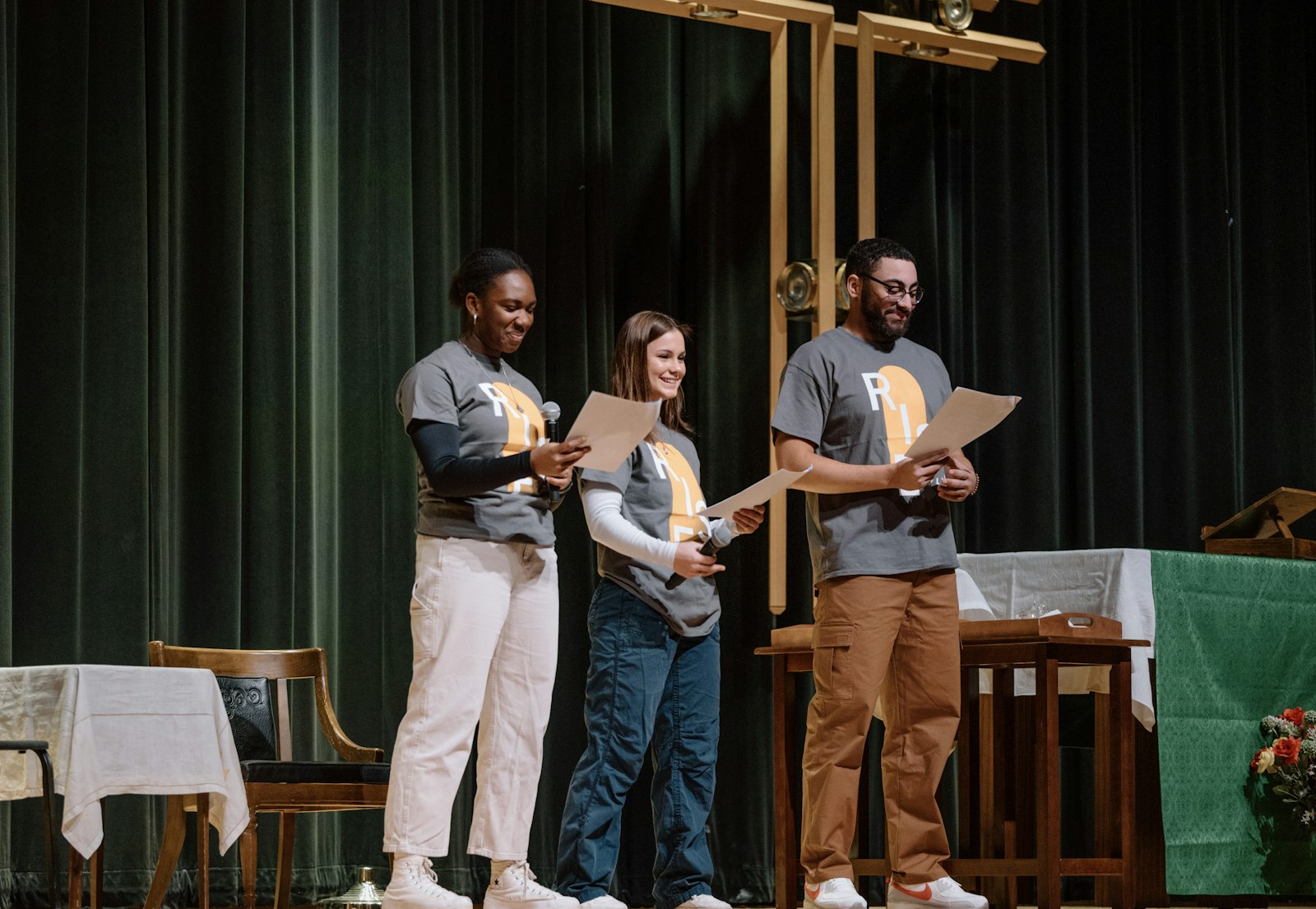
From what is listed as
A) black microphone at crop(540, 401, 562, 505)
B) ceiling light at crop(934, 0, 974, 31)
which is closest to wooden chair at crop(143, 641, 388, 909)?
black microphone at crop(540, 401, 562, 505)

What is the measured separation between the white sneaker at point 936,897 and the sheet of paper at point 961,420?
787 mm

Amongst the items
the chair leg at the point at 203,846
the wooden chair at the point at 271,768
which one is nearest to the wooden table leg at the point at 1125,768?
the wooden chair at the point at 271,768

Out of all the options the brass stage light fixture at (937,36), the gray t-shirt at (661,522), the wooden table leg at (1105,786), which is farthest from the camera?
the brass stage light fixture at (937,36)

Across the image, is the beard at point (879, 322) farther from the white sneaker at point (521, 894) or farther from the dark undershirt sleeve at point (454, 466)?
the white sneaker at point (521, 894)

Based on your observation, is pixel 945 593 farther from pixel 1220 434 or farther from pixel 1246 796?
pixel 1220 434

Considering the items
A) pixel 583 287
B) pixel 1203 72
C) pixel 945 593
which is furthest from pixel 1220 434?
pixel 945 593

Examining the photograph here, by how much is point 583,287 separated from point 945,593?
187cm

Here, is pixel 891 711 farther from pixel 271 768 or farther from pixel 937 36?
pixel 937 36

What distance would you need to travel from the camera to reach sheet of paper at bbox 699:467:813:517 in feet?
8.77

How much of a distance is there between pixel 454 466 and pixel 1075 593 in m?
1.54

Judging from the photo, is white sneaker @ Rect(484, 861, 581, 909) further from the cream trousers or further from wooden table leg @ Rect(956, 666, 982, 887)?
wooden table leg @ Rect(956, 666, 982, 887)

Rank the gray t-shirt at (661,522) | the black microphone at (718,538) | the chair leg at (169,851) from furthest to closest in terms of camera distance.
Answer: the chair leg at (169,851), the gray t-shirt at (661,522), the black microphone at (718,538)

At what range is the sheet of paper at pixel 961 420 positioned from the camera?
2.67 metres

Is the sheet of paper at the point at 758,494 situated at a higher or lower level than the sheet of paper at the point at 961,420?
lower
